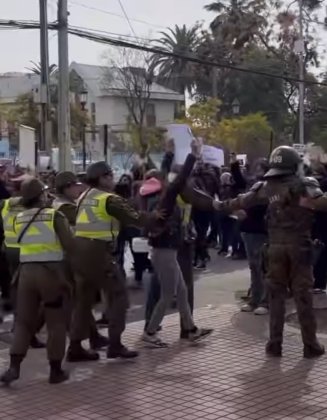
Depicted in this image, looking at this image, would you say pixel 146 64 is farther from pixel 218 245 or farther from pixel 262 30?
pixel 218 245

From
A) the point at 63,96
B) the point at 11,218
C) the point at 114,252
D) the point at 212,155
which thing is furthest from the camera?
the point at 63,96

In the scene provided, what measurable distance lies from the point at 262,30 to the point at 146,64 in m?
7.66

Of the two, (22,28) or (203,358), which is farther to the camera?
(22,28)

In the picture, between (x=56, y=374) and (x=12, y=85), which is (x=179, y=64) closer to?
(x=12, y=85)

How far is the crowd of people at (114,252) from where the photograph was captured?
6762 mm

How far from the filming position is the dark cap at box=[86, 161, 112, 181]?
737cm

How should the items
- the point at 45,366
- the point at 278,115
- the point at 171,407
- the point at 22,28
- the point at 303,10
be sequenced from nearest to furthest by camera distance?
the point at 171,407
the point at 45,366
the point at 22,28
the point at 303,10
the point at 278,115

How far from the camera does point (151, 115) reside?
63.6m

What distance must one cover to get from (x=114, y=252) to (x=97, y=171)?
80 centimetres

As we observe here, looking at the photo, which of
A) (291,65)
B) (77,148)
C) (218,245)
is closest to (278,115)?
(291,65)

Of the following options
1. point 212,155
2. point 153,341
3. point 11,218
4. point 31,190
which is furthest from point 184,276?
point 212,155

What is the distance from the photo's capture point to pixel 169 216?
307 inches

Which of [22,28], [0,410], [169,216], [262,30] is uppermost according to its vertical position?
[262,30]

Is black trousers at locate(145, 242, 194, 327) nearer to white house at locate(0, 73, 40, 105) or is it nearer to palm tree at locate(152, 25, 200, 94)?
palm tree at locate(152, 25, 200, 94)
